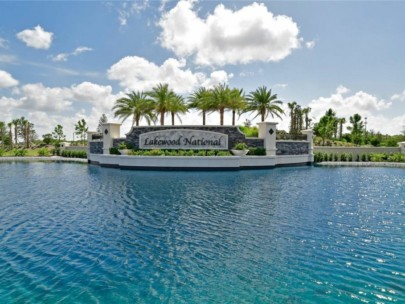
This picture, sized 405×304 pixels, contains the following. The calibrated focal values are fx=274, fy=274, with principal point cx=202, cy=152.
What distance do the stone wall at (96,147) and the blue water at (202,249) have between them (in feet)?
73.7

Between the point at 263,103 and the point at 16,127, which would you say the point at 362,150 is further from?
the point at 16,127

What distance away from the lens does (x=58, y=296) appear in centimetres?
Answer: 572

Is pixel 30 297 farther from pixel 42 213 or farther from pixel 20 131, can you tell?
pixel 20 131

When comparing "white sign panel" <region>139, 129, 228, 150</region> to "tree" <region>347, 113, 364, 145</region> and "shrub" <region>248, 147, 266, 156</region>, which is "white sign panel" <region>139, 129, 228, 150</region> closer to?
"shrub" <region>248, 147, 266, 156</region>

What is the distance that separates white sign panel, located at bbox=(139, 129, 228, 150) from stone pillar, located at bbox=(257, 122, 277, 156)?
4.72m

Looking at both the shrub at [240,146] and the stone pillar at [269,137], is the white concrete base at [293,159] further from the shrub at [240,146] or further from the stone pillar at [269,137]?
the shrub at [240,146]

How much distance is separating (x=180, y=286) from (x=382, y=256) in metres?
5.69

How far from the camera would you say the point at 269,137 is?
33.1 metres

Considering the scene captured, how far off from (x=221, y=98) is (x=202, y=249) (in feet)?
103

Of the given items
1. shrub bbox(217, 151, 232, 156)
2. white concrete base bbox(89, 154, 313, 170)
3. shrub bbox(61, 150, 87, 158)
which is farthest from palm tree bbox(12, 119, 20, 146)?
shrub bbox(217, 151, 232, 156)

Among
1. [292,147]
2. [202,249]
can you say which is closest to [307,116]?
[292,147]

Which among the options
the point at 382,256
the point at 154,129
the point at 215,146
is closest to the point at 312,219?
the point at 382,256

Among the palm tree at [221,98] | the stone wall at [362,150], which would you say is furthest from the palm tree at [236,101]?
the stone wall at [362,150]

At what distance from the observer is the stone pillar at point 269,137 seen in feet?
108
